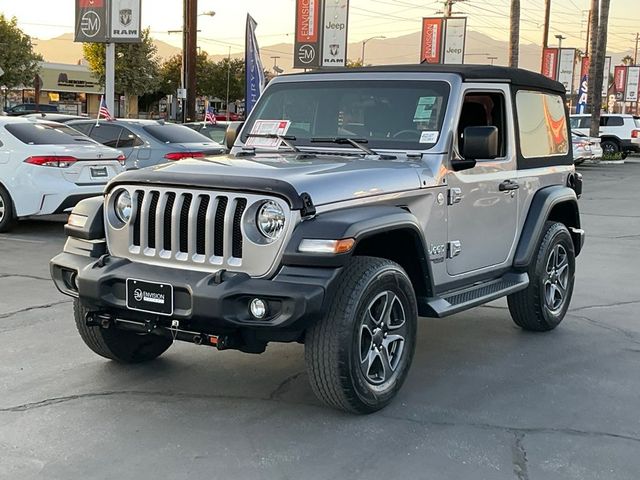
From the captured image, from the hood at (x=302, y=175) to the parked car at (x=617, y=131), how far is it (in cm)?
3173

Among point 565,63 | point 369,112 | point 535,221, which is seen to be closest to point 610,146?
point 565,63

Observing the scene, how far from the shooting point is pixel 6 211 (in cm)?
1058

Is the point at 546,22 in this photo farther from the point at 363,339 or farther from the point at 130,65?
the point at 363,339

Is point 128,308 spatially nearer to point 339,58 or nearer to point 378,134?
point 378,134

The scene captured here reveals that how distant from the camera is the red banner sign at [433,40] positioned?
32375 millimetres

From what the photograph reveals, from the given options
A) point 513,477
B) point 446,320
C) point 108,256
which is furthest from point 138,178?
point 446,320

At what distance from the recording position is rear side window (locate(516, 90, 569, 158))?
241 inches

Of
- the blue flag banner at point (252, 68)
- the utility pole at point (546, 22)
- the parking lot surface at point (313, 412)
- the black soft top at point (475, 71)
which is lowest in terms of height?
the parking lot surface at point (313, 412)

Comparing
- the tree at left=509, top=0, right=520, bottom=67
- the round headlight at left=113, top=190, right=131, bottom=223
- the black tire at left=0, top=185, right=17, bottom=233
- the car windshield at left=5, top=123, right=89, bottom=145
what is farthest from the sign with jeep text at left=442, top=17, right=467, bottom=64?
the round headlight at left=113, top=190, right=131, bottom=223

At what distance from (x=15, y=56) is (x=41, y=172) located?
5273cm

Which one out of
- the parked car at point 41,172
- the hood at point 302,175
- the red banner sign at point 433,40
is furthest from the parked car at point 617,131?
the hood at point 302,175

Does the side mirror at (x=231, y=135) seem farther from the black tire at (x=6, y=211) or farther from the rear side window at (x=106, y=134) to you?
the rear side window at (x=106, y=134)

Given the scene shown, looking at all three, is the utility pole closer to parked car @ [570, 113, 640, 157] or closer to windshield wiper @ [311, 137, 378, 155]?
parked car @ [570, 113, 640, 157]

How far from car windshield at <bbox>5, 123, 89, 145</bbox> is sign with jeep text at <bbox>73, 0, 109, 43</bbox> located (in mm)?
11810
